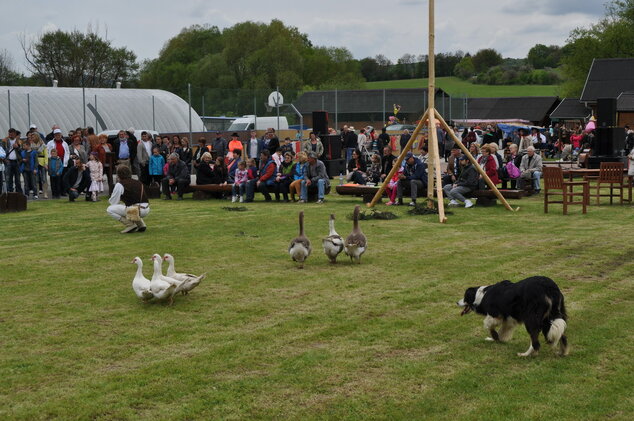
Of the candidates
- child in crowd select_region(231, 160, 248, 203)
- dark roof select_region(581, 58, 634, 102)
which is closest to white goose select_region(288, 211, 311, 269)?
child in crowd select_region(231, 160, 248, 203)

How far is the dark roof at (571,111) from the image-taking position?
238 ft

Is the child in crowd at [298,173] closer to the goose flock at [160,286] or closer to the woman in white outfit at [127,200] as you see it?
the woman in white outfit at [127,200]

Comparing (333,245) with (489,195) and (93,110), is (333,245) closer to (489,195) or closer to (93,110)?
(489,195)

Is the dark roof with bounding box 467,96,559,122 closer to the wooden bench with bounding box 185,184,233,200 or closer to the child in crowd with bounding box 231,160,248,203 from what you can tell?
the wooden bench with bounding box 185,184,233,200

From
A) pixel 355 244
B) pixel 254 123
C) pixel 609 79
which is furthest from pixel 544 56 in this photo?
pixel 355 244

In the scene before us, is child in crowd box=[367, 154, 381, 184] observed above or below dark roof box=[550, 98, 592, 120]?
below

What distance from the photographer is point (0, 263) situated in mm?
12812

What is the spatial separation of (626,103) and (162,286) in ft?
125

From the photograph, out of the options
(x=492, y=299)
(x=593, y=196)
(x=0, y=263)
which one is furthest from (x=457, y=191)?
(x=492, y=299)

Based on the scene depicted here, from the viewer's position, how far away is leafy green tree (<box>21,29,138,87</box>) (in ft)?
199

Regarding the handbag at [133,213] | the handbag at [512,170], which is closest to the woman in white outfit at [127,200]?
the handbag at [133,213]

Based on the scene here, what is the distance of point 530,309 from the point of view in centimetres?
731

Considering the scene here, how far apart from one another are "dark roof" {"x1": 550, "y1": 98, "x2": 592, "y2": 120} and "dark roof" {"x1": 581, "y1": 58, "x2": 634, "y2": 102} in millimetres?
14878

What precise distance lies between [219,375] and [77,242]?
8.59m
